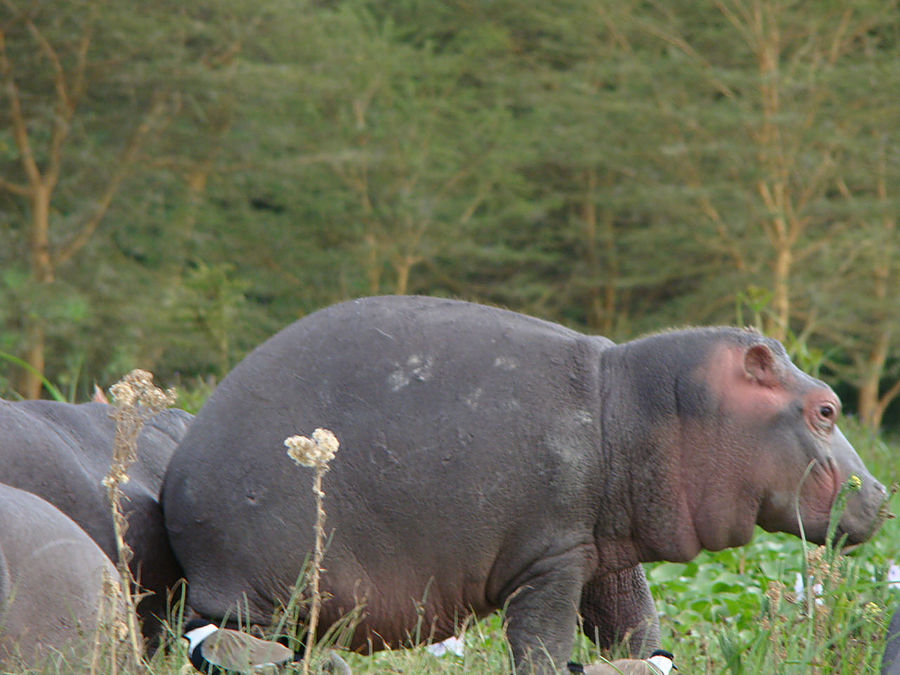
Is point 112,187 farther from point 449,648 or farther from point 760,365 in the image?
point 760,365

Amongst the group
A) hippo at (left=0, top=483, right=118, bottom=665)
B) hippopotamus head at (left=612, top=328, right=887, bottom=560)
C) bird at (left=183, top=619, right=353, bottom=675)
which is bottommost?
bird at (left=183, top=619, right=353, bottom=675)

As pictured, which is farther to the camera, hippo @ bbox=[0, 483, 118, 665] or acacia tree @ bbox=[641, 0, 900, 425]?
acacia tree @ bbox=[641, 0, 900, 425]

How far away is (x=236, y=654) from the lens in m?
2.16

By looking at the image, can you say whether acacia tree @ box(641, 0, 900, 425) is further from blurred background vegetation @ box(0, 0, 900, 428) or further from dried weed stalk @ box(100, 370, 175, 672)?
dried weed stalk @ box(100, 370, 175, 672)

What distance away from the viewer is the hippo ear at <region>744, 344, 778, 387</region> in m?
2.41

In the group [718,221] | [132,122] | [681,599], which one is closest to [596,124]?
[718,221]

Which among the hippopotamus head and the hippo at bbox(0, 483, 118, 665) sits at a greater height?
the hippopotamus head

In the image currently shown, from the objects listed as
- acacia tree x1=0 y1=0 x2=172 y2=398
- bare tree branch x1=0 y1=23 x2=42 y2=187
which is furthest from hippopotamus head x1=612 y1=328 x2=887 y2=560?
bare tree branch x1=0 y1=23 x2=42 y2=187

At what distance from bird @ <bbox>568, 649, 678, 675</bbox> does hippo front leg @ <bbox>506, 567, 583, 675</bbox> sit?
47 mm

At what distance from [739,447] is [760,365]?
0.57 feet

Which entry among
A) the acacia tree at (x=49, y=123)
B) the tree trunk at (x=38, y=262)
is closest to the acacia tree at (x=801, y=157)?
the acacia tree at (x=49, y=123)

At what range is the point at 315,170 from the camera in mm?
19969

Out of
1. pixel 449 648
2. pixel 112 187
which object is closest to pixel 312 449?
pixel 449 648

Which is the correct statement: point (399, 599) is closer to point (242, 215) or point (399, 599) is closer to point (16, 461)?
point (16, 461)
